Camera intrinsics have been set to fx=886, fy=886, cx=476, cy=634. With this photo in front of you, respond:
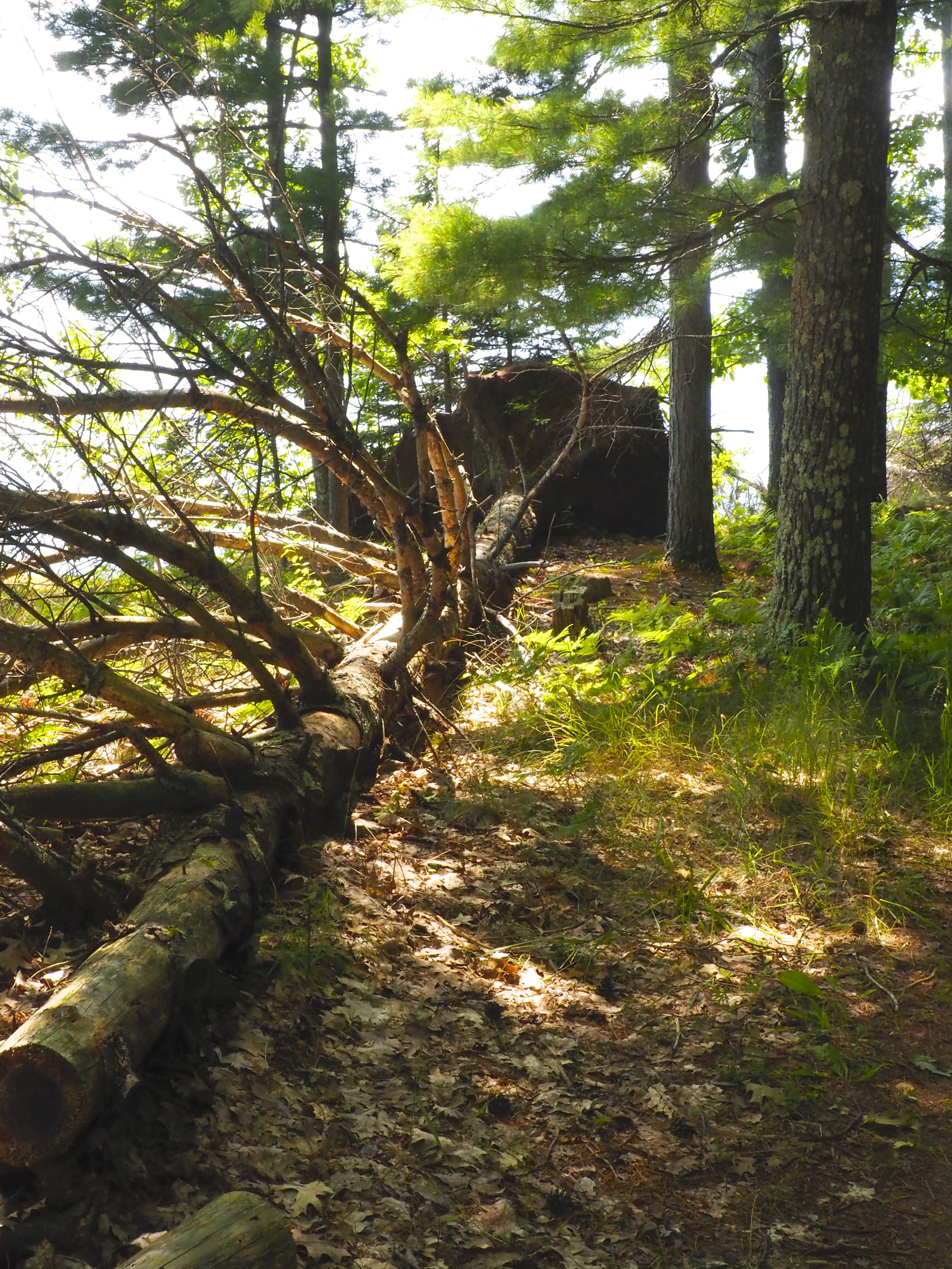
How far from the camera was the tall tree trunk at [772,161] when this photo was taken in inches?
327

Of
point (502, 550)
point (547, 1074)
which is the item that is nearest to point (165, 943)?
point (547, 1074)

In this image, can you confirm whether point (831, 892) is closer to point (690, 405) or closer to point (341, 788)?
point (341, 788)

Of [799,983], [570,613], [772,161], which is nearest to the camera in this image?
[799,983]

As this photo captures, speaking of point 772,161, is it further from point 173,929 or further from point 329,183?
point 173,929

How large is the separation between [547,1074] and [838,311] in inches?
200

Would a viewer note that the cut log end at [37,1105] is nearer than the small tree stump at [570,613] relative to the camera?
Yes

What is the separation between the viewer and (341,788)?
4.57 metres

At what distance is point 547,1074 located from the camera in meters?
2.98

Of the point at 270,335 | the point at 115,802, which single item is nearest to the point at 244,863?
the point at 115,802

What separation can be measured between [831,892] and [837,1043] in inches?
36.3

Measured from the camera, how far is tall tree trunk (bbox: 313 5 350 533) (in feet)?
39.5

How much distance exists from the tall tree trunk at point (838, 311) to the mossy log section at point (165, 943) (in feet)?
11.1

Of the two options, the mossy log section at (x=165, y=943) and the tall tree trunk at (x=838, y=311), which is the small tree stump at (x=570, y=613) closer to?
the tall tree trunk at (x=838, y=311)

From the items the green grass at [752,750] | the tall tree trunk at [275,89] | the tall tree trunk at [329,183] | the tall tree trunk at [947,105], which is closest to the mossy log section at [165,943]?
the green grass at [752,750]
